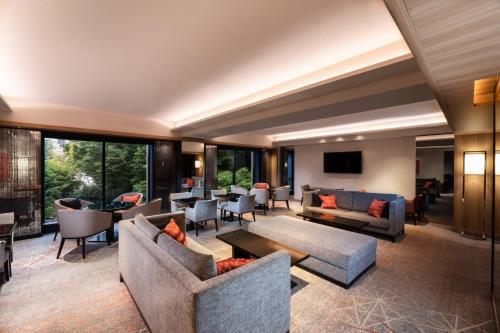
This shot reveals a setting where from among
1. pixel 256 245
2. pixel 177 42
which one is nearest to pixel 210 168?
pixel 256 245

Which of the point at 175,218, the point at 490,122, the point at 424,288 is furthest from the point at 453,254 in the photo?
the point at 175,218

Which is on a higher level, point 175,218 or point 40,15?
point 40,15

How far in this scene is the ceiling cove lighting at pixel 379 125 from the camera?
17.4 feet

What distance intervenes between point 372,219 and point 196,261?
13.5ft

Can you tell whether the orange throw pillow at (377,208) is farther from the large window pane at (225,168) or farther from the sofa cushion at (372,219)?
the large window pane at (225,168)

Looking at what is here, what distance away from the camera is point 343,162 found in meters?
7.73

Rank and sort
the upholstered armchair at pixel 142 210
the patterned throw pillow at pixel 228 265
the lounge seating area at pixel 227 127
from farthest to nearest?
1. the upholstered armchair at pixel 142 210
2. the patterned throw pillow at pixel 228 265
3. the lounge seating area at pixel 227 127

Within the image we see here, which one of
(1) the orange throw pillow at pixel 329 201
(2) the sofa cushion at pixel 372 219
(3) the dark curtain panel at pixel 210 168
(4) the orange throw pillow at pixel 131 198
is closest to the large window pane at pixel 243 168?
(3) the dark curtain panel at pixel 210 168

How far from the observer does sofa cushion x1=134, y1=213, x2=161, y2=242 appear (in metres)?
2.08

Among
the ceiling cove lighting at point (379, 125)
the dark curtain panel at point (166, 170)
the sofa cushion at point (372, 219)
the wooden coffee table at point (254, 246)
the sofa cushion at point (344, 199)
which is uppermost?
the ceiling cove lighting at point (379, 125)

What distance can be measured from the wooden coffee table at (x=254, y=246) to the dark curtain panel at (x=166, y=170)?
3921mm

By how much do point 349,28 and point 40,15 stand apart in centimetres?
280

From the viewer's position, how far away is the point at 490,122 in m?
3.75

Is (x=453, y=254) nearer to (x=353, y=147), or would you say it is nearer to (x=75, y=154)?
(x=353, y=147)
